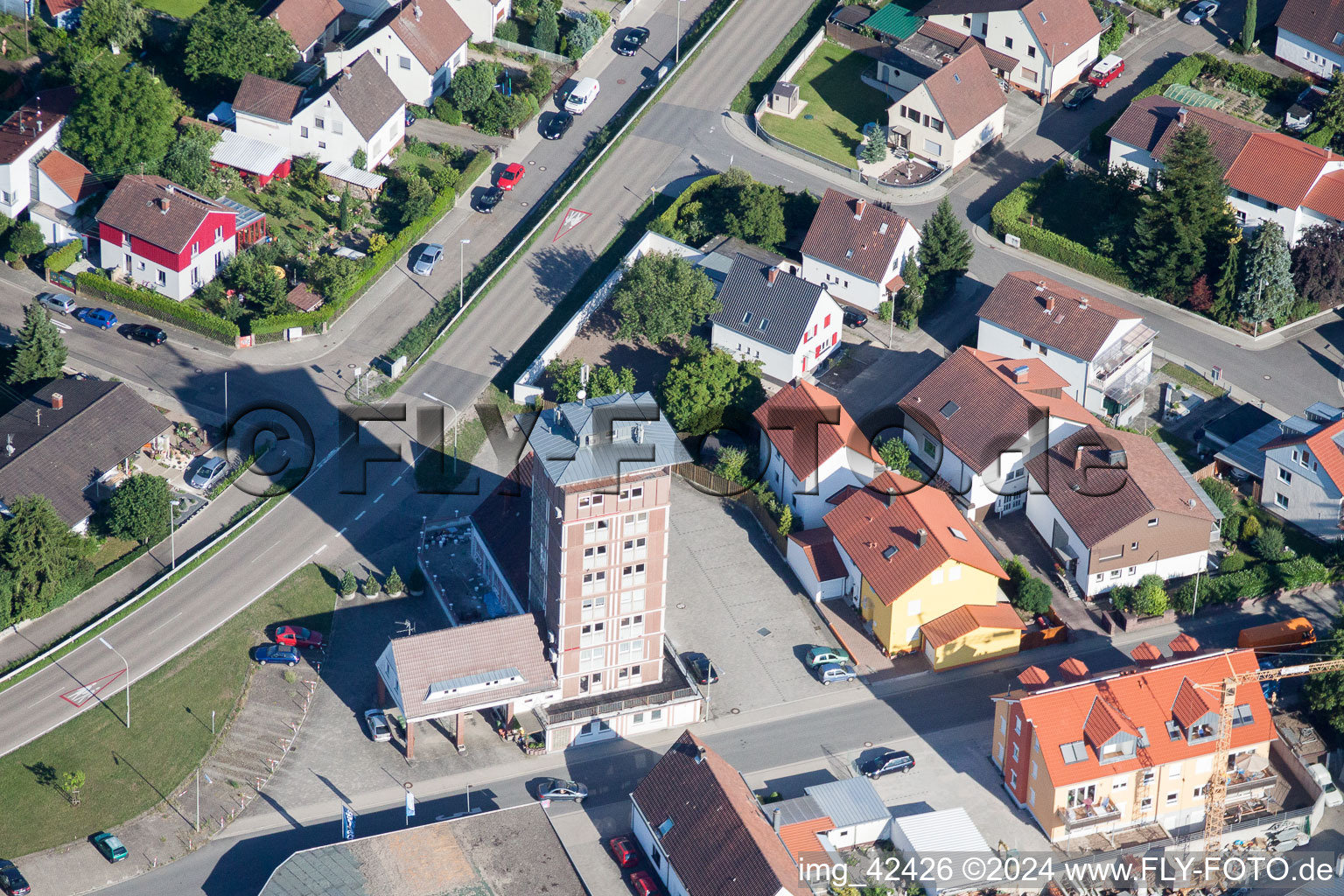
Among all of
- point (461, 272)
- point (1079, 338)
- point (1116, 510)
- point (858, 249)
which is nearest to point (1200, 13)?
point (858, 249)

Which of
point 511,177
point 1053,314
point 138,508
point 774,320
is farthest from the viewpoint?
point 511,177

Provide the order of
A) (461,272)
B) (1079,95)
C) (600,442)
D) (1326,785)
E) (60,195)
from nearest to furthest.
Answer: (600,442) → (1326,785) → (60,195) → (461,272) → (1079,95)

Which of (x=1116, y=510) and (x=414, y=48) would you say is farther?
(x=414, y=48)

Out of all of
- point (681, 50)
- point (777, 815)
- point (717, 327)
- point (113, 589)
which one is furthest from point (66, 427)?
point (681, 50)

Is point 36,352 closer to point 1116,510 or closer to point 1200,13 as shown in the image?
point 1116,510

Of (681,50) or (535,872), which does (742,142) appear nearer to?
(681,50)

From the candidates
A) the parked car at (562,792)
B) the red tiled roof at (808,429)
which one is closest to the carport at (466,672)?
the parked car at (562,792)

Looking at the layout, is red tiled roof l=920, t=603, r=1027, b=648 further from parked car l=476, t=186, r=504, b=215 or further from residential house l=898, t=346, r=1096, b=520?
parked car l=476, t=186, r=504, b=215

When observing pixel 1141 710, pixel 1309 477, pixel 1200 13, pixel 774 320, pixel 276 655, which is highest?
pixel 1200 13
